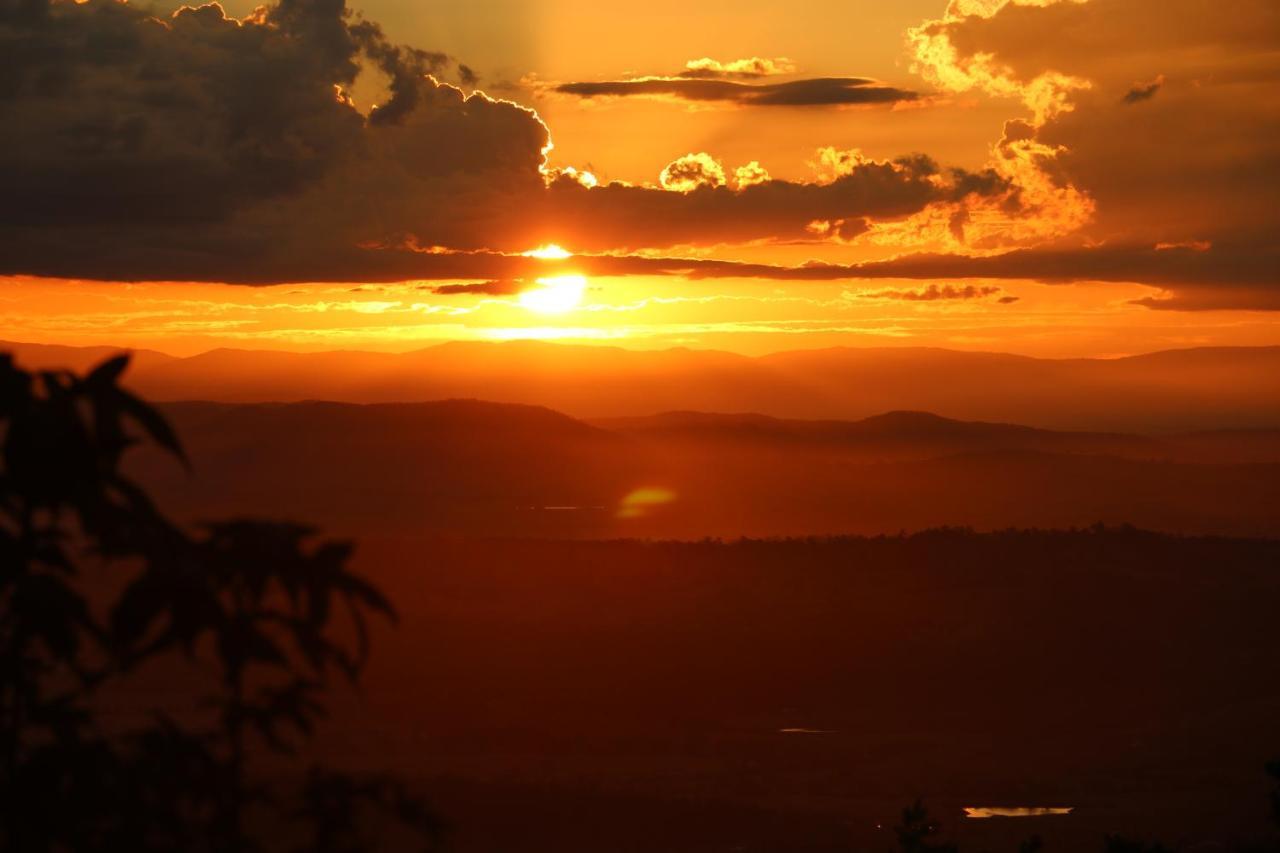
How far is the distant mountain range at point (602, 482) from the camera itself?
7731 cm

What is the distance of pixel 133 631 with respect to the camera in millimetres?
2242

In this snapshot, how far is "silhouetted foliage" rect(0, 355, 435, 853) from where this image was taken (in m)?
2.25

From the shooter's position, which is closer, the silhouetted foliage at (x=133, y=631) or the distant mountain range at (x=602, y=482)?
the silhouetted foliage at (x=133, y=631)

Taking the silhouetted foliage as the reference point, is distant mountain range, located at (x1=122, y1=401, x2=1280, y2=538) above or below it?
below

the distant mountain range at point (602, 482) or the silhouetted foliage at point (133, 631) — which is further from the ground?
the silhouetted foliage at point (133, 631)

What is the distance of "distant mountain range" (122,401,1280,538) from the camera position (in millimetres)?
77312

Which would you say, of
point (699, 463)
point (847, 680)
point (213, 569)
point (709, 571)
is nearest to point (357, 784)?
point (213, 569)

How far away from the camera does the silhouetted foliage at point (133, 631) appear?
2248 mm

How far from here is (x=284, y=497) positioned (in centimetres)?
8519

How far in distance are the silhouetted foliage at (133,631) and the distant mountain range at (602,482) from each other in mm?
60809

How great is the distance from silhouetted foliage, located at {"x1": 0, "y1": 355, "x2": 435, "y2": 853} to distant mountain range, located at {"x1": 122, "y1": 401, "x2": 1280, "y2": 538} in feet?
200

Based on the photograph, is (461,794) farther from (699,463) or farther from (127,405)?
(699,463)

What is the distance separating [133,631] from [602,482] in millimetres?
94838

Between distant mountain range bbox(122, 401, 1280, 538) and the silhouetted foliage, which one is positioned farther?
distant mountain range bbox(122, 401, 1280, 538)
